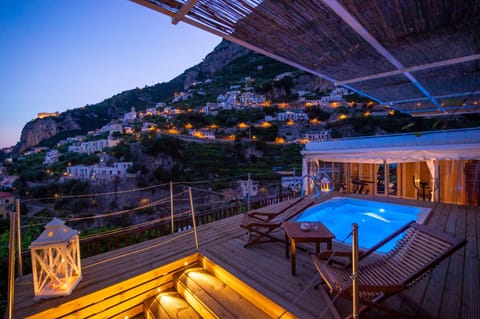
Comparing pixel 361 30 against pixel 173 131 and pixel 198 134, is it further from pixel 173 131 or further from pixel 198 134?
pixel 173 131

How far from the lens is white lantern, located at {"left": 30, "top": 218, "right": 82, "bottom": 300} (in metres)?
2.18

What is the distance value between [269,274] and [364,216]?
4496 millimetres

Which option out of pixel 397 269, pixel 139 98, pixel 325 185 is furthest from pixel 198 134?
pixel 139 98

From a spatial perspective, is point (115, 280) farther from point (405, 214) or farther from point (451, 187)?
point (451, 187)

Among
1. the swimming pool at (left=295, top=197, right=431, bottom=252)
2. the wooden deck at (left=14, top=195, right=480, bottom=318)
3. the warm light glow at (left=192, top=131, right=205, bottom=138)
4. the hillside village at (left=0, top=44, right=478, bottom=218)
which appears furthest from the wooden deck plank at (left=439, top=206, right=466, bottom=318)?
the warm light glow at (left=192, top=131, right=205, bottom=138)

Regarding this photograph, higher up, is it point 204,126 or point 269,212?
point 204,126

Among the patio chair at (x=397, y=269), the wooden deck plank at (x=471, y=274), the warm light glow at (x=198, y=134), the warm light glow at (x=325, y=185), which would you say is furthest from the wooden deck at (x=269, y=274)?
the warm light glow at (x=198, y=134)

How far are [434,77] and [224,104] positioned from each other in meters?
58.0

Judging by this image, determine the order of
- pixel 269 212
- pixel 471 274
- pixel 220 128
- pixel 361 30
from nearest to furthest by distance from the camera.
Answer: pixel 361 30 → pixel 471 274 → pixel 269 212 → pixel 220 128

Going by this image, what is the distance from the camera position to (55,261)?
2.26 m

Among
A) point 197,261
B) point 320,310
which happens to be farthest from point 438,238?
point 197,261

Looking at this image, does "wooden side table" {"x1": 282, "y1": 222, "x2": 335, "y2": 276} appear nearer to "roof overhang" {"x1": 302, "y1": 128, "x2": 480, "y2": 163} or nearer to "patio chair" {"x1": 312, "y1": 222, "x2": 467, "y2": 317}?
"patio chair" {"x1": 312, "y1": 222, "x2": 467, "y2": 317}

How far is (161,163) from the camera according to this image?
32.2 metres

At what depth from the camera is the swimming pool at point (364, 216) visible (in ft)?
16.3
